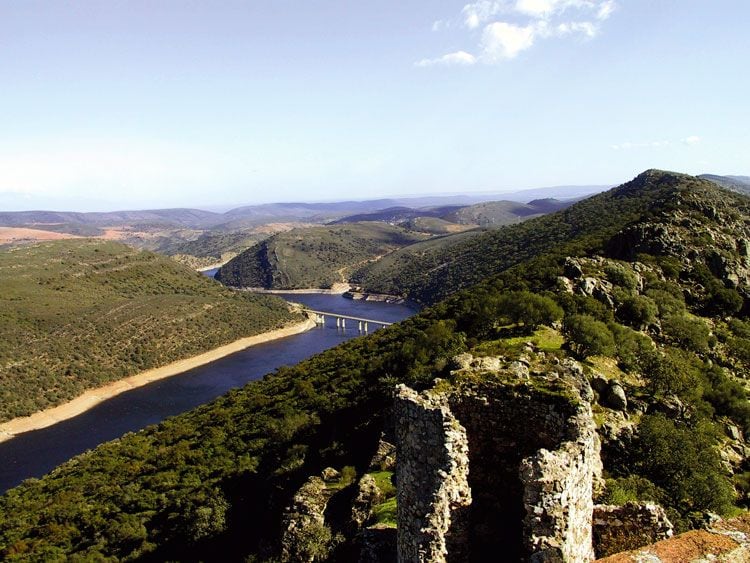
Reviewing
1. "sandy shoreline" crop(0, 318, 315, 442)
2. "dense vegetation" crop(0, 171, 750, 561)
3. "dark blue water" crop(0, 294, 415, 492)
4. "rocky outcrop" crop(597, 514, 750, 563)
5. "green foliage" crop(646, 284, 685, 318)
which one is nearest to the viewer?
"rocky outcrop" crop(597, 514, 750, 563)

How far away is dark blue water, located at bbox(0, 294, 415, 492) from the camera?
68.5 metres

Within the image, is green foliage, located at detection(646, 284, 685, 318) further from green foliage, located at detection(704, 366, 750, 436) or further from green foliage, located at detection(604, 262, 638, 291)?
green foliage, located at detection(704, 366, 750, 436)

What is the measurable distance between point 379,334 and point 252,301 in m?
97.7

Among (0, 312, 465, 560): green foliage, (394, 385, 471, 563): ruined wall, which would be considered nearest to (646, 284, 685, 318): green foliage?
(0, 312, 465, 560): green foliage

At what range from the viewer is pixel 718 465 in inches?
669

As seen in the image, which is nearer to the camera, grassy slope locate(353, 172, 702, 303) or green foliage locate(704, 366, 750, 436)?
green foliage locate(704, 366, 750, 436)

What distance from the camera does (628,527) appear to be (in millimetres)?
9242

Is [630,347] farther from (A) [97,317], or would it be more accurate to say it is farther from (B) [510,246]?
(A) [97,317]

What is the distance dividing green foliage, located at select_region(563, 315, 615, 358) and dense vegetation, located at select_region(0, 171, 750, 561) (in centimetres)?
8

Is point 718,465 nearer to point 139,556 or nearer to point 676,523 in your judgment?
point 676,523

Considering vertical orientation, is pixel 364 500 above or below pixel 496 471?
below

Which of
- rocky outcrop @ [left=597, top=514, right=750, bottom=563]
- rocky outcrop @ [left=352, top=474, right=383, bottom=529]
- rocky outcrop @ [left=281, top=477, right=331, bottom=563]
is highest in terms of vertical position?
rocky outcrop @ [left=597, top=514, right=750, bottom=563]

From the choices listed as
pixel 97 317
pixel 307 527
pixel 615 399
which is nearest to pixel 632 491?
pixel 615 399

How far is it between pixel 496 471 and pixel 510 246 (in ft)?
373
